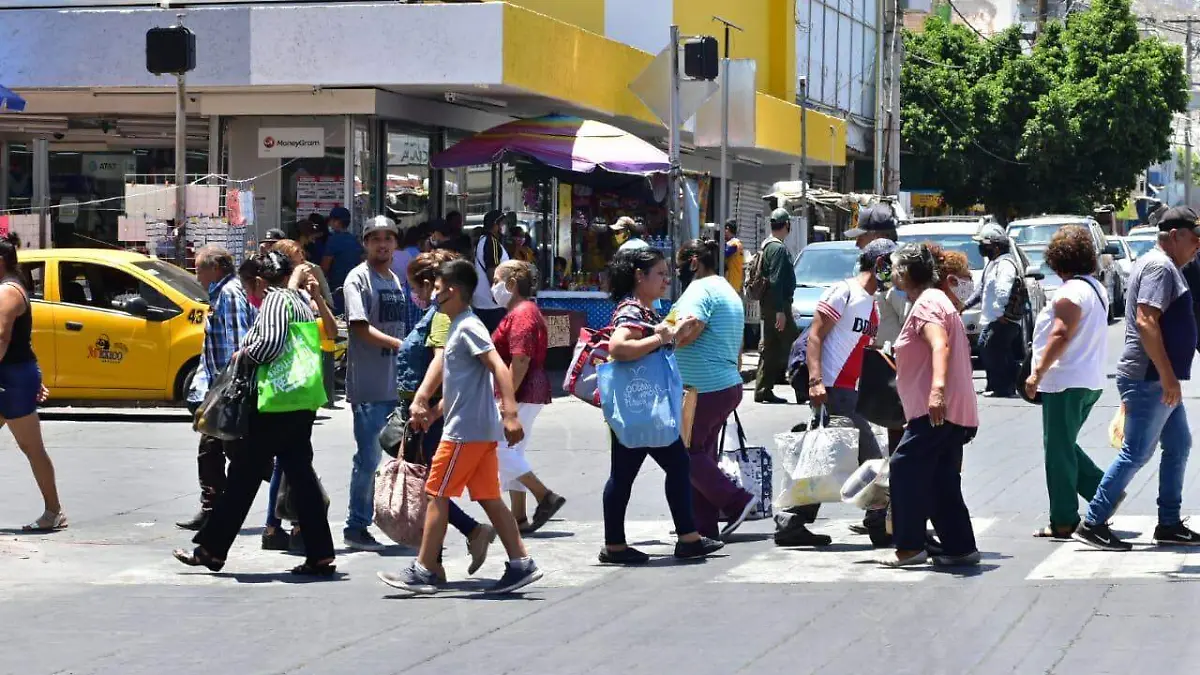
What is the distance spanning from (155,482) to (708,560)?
5.06 metres

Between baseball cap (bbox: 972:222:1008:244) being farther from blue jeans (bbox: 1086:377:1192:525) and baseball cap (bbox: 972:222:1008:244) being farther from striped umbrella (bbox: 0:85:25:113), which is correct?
striped umbrella (bbox: 0:85:25:113)

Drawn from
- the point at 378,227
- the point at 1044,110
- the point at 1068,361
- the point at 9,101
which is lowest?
the point at 1068,361

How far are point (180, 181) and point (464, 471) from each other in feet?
37.0

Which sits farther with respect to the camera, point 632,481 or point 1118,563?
point 632,481

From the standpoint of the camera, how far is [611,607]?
866 centimetres

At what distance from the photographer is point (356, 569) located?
998cm

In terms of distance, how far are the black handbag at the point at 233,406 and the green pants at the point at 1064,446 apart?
423cm

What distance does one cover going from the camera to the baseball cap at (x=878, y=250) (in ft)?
35.4

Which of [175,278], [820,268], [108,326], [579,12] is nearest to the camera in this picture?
[108,326]

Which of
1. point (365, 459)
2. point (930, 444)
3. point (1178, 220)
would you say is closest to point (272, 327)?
point (365, 459)

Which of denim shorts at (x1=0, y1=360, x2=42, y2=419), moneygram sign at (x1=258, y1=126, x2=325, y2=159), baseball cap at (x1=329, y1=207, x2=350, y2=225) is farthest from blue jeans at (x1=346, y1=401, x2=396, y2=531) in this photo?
moneygram sign at (x1=258, y1=126, x2=325, y2=159)

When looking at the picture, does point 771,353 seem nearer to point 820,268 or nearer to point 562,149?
point 562,149

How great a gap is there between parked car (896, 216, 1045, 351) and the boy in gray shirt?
1308cm

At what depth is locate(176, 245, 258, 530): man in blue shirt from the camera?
11.0 meters
